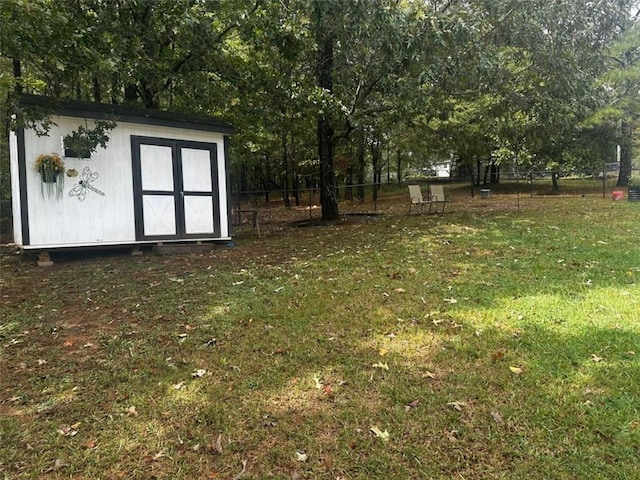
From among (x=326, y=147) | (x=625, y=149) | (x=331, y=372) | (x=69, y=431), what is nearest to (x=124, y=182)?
(x=326, y=147)

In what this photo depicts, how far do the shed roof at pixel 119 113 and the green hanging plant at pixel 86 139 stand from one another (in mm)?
162

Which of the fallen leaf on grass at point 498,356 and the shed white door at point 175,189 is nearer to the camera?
the fallen leaf on grass at point 498,356

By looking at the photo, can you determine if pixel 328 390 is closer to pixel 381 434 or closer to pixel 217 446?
pixel 381 434

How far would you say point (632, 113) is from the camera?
608 inches

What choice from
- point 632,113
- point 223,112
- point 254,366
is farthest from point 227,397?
point 632,113

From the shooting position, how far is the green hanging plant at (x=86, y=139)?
6605 millimetres

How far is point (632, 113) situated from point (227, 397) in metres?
17.9

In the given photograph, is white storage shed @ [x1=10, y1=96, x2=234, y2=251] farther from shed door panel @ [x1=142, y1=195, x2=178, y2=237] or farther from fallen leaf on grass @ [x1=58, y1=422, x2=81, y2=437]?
fallen leaf on grass @ [x1=58, y1=422, x2=81, y2=437]

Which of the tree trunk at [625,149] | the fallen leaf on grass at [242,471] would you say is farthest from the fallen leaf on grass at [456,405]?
the tree trunk at [625,149]

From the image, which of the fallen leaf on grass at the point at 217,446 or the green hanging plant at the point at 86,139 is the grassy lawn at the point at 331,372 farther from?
the green hanging plant at the point at 86,139

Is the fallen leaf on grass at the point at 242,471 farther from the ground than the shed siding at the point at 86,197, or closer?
closer

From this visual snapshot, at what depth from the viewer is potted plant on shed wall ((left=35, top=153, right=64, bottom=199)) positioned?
255 inches

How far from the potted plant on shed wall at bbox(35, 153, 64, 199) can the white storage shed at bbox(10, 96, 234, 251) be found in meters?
0.02

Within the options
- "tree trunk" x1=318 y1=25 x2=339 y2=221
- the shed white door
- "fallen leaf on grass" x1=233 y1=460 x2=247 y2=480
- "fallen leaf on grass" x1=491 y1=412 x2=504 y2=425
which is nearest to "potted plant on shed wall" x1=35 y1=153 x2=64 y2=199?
the shed white door
